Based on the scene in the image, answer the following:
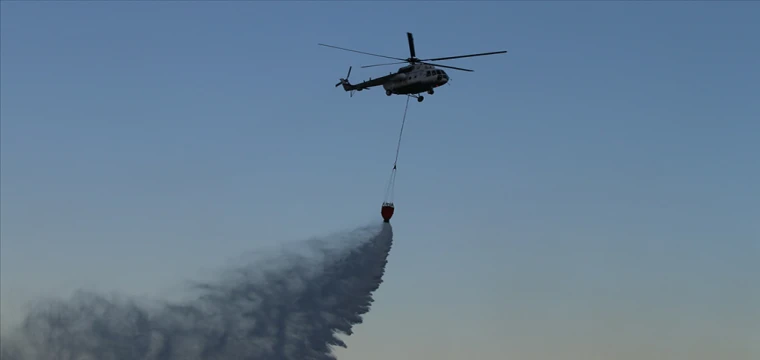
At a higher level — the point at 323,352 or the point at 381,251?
the point at 381,251

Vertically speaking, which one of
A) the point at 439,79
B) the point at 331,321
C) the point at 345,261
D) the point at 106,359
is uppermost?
the point at 439,79


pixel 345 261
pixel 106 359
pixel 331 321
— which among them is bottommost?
pixel 106 359

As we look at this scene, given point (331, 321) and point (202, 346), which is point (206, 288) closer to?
point (202, 346)

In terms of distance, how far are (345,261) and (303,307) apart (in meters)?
4.27

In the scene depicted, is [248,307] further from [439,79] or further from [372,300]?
[439,79]

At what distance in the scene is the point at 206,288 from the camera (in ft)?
227

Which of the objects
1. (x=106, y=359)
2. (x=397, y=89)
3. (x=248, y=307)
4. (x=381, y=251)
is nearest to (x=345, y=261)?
(x=381, y=251)

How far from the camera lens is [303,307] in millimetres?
67875

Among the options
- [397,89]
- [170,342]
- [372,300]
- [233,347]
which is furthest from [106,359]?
[397,89]

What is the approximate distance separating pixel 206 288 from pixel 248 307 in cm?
341

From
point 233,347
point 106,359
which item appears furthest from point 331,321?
point 106,359

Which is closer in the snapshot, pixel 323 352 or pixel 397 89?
pixel 323 352

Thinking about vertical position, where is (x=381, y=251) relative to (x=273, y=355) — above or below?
above

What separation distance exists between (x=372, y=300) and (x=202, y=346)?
11724 mm
